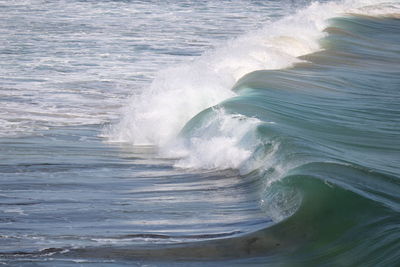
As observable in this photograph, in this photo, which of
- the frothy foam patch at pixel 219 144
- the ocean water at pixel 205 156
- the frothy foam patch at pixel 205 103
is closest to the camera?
the ocean water at pixel 205 156

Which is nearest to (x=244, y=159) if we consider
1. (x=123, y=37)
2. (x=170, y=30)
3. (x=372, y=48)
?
(x=372, y=48)

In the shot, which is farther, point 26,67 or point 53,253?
point 26,67

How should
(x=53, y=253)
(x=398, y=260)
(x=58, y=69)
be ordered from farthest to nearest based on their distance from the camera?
1. (x=58, y=69)
2. (x=53, y=253)
3. (x=398, y=260)

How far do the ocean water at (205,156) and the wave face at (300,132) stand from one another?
0.08 feet

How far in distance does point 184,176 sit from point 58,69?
1018 centimetres

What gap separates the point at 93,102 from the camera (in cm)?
1458

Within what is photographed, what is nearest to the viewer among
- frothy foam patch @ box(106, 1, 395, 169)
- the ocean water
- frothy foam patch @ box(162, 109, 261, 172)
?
the ocean water

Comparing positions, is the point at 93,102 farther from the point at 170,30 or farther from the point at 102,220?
the point at 170,30

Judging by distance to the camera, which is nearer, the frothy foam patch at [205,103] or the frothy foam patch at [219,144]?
the frothy foam patch at [219,144]

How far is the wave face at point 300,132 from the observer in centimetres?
653

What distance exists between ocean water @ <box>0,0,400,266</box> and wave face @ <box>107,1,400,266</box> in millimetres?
23

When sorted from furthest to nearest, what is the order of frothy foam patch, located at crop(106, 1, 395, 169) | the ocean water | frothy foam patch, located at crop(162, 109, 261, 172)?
frothy foam patch, located at crop(106, 1, 395, 169), frothy foam patch, located at crop(162, 109, 261, 172), the ocean water

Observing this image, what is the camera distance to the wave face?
6527mm

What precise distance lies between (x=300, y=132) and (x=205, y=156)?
1.30 m
